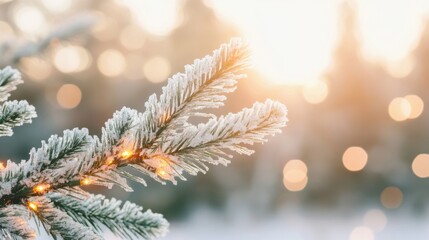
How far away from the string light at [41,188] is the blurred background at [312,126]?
11.4 metres

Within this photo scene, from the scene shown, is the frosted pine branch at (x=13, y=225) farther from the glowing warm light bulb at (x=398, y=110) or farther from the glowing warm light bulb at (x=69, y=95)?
the glowing warm light bulb at (x=69, y=95)

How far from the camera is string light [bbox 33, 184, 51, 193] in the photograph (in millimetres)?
921

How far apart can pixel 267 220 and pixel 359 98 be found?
3795 millimetres

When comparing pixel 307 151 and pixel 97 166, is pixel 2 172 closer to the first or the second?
pixel 97 166

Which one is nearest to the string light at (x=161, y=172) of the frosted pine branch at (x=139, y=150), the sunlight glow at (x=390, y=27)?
the frosted pine branch at (x=139, y=150)

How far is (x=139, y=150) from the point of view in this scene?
3.00ft

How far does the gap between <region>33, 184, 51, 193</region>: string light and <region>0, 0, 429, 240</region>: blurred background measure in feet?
37.3

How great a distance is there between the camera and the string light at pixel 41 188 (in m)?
0.92

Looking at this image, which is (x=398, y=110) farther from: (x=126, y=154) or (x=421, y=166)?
(x=126, y=154)

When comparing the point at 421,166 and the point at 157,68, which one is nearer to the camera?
the point at 421,166

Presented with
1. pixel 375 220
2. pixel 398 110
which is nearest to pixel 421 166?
pixel 398 110

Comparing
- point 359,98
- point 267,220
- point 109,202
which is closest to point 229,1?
point 359,98

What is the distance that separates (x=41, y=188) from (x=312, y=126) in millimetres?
13650

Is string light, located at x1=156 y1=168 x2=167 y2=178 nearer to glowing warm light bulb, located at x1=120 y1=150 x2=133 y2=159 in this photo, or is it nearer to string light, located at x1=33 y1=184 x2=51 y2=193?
glowing warm light bulb, located at x1=120 y1=150 x2=133 y2=159
